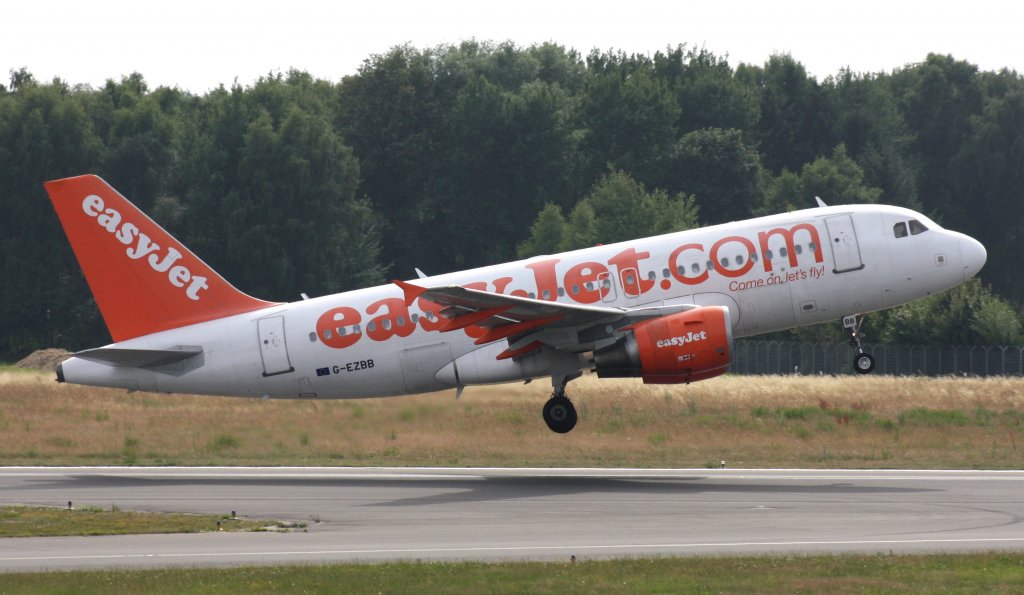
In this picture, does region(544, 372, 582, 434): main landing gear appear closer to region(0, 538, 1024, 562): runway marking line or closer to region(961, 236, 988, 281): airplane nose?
region(961, 236, 988, 281): airplane nose

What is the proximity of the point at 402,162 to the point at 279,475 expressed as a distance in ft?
260

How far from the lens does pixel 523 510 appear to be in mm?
28953

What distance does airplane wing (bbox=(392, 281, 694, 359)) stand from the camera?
32.6 metres

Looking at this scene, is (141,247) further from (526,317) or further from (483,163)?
(483,163)

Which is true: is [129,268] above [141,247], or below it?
below

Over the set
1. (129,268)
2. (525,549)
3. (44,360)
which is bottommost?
(525,549)

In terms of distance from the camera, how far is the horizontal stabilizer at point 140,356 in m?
35.2

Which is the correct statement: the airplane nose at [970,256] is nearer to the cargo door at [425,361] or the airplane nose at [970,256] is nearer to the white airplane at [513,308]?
the white airplane at [513,308]

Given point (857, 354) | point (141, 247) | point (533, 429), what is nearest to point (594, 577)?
point (857, 354)

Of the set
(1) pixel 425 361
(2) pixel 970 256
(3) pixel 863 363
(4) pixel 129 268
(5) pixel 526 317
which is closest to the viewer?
(5) pixel 526 317

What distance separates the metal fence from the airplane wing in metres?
40.8

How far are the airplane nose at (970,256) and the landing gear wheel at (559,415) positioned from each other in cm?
1052

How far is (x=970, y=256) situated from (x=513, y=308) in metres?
11.8

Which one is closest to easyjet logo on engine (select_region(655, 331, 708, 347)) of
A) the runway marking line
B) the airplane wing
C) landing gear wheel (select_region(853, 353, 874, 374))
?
the airplane wing
